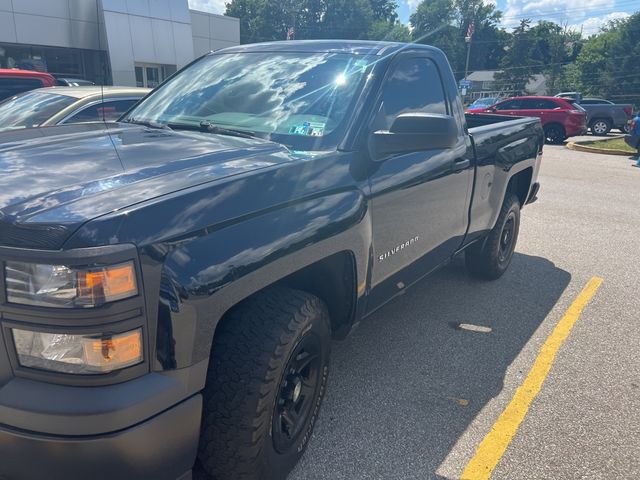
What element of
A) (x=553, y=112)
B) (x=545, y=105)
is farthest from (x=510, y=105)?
(x=553, y=112)

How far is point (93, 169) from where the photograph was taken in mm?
2064

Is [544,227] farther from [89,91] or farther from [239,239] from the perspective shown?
[239,239]

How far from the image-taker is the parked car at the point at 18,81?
7363mm

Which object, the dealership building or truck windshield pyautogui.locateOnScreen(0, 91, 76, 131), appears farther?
the dealership building

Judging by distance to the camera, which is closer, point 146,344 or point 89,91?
point 146,344

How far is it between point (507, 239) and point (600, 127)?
2194cm

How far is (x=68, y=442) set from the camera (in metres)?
1.58

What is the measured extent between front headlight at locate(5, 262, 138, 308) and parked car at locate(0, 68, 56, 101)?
6.95 m

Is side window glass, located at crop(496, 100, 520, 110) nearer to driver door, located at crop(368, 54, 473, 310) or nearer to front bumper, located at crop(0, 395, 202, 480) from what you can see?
driver door, located at crop(368, 54, 473, 310)

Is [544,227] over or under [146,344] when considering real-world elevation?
under

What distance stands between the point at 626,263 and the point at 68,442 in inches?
227

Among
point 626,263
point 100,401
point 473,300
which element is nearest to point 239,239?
point 100,401

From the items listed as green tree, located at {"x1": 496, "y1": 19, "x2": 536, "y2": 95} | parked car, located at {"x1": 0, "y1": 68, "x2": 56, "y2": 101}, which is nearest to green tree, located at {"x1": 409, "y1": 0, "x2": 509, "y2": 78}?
green tree, located at {"x1": 496, "y1": 19, "x2": 536, "y2": 95}

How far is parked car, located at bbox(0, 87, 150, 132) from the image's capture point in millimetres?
5266
